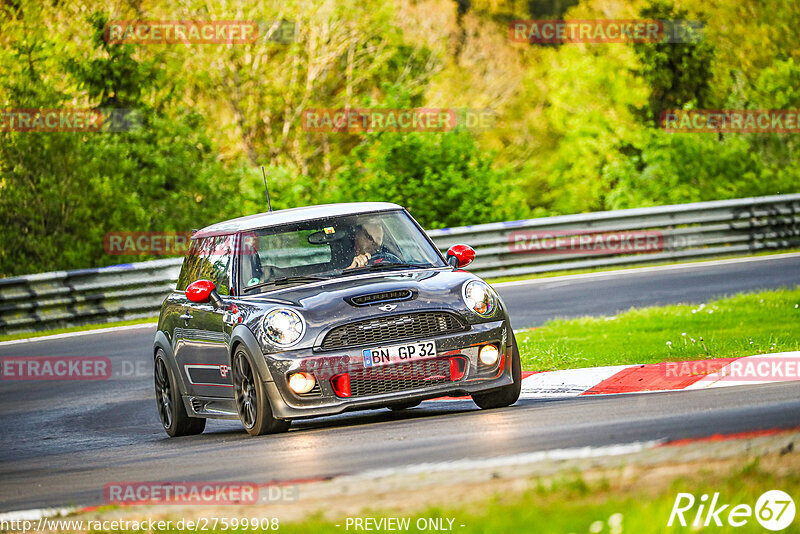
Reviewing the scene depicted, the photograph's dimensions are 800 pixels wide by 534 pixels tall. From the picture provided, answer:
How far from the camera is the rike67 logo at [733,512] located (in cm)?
432

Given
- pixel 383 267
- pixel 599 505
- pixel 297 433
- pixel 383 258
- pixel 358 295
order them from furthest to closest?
pixel 383 258, pixel 383 267, pixel 297 433, pixel 358 295, pixel 599 505

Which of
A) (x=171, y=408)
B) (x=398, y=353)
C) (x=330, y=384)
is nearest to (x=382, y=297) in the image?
(x=398, y=353)

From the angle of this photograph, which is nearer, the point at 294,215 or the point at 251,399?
the point at 251,399

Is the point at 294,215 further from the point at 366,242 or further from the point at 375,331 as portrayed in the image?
the point at 375,331

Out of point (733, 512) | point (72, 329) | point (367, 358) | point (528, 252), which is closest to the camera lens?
point (733, 512)

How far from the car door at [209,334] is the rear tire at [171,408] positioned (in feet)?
0.75

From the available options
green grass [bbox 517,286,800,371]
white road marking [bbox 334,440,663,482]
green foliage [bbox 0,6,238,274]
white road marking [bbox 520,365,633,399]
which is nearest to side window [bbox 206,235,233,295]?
white road marking [bbox 520,365,633,399]

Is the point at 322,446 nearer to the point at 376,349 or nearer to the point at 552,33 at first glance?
the point at 376,349

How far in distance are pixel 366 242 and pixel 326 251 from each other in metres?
0.32

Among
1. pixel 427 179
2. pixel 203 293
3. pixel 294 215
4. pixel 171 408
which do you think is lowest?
pixel 427 179

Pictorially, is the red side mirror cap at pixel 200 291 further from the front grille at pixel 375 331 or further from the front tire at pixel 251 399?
the front grille at pixel 375 331

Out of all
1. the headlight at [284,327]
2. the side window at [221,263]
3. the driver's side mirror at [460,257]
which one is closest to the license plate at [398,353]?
the headlight at [284,327]

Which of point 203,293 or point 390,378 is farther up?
point 203,293

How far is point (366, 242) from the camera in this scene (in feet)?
33.6
